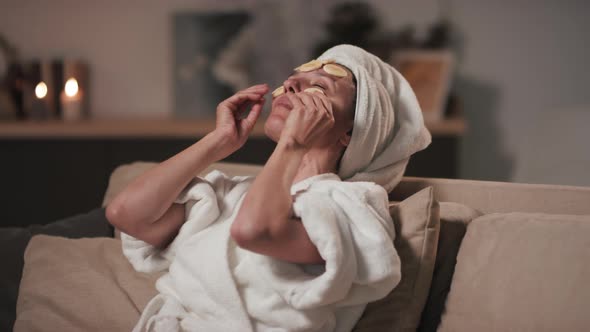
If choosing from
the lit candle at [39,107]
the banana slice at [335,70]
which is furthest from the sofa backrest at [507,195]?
the lit candle at [39,107]

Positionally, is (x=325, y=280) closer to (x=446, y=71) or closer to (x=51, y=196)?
(x=446, y=71)

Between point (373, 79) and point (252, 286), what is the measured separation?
551 mm

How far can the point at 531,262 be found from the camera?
1.42 m

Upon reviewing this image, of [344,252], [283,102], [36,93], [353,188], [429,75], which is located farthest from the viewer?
[36,93]

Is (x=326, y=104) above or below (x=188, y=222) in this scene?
above

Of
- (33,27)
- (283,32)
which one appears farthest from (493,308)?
(33,27)

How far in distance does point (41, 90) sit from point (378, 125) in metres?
2.84

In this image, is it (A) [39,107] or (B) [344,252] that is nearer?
(B) [344,252]

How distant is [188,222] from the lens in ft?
5.21

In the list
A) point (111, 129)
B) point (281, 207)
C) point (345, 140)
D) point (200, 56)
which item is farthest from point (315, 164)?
point (200, 56)

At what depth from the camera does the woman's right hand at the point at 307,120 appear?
1.46 meters

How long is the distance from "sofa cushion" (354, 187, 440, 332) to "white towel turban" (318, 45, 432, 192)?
0.18 m

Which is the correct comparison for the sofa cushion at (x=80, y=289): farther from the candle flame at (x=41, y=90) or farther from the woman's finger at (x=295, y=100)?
the candle flame at (x=41, y=90)

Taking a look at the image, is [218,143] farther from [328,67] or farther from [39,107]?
[39,107]
